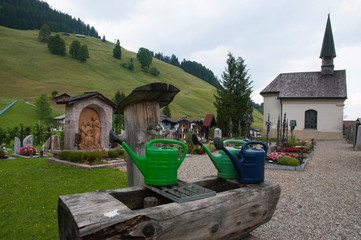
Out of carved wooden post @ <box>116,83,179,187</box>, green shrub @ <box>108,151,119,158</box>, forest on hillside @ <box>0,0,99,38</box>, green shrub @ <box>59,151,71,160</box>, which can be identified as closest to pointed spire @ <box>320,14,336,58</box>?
green shrub @ <box>108,151,119,158</box>

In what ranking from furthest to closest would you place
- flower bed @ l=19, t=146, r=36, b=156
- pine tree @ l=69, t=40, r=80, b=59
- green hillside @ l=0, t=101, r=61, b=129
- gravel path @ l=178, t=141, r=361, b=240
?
1. pine tree @ l=69, t=40, r=80, b=59
2. green hillside @ l=0, t=101, r=61, b=129
3. flower bed @ l=19, t=146, r=36, b=156
4. gravel path @ l=178, t=141, r=361, b=240

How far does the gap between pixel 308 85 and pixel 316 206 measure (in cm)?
2395

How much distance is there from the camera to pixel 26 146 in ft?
37.3

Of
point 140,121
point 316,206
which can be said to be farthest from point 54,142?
point 316,206

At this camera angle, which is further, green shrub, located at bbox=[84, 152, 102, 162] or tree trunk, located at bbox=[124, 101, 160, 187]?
green shrub, located at bbox=[84, 152, 102, 162]

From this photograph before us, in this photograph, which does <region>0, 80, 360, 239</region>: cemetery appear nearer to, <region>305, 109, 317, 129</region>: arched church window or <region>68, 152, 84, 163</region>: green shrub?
<region>68, 152, 84, 163</region>: green shrub

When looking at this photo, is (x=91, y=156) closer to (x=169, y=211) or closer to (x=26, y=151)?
(x=26, y=151)

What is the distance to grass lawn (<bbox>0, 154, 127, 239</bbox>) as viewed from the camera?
10.5ft

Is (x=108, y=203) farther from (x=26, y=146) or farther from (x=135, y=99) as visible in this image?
(x=26, y=146)

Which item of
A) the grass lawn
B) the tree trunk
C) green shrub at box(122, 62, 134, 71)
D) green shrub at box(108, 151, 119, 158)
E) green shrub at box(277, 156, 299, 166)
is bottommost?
the grass lawn

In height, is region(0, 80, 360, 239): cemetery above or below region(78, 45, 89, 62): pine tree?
below

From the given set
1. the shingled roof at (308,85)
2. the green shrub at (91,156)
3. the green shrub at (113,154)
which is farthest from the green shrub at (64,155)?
the shingled roof at (308,85)

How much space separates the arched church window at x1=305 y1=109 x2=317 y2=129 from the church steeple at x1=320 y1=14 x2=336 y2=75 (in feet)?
16.0

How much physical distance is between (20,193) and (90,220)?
4421 mm
